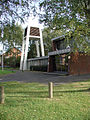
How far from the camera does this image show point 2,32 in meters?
6.51

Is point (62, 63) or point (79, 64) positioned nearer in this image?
point (79, 64)

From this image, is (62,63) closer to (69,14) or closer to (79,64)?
(79,64)

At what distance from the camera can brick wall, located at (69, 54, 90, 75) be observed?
64.4ft

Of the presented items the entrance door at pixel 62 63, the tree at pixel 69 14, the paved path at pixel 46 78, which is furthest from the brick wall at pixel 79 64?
the tree at pixel 69 14

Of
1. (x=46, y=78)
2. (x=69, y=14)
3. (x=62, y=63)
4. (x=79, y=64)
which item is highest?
(x=69, y=14)

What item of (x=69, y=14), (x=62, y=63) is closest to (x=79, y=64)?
(x=62, y=63)

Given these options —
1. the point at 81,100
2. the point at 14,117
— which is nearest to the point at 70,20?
the point at 81,100

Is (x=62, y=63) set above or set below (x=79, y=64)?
above

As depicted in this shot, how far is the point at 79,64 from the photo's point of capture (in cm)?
2047

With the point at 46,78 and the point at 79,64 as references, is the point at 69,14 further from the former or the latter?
the point at 79,64

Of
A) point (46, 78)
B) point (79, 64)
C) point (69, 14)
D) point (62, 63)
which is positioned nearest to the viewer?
point (69, 14)

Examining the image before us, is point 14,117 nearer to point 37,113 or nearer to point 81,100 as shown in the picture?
point 37,113

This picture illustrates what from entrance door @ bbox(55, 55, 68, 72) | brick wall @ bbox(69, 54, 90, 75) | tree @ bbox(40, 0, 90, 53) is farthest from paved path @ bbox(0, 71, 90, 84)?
tree @ bbox(40, 0, 90, 53)

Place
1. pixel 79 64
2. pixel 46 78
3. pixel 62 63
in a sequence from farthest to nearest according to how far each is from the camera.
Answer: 1. pixel 62 63
2. pixel 79 64
3. pixel 46 78
